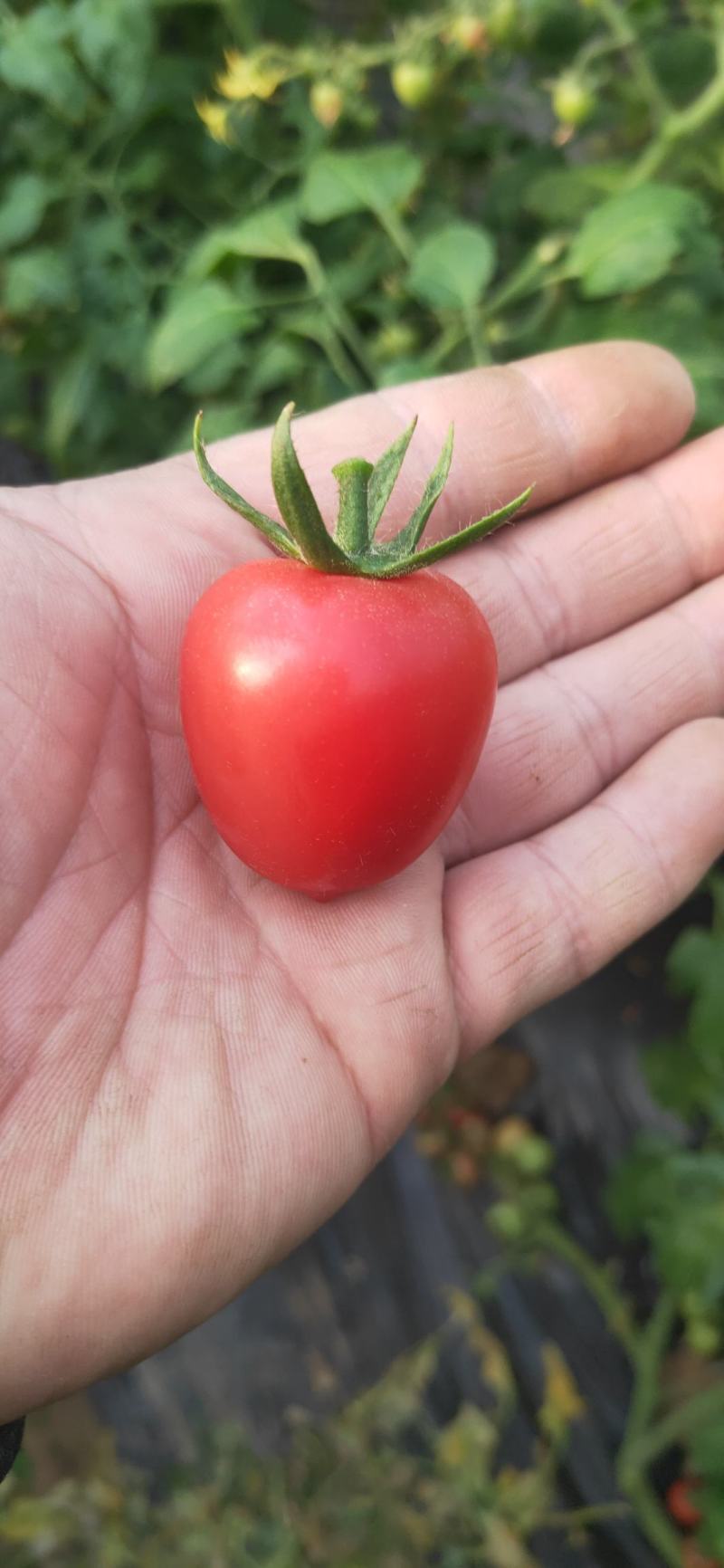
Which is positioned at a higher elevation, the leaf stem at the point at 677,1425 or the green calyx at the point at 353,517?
the green calyx at the point at 353,517

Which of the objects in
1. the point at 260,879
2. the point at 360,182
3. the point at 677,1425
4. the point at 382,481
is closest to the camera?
the point at 382,481

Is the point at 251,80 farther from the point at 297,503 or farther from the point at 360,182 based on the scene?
the point at 297,503

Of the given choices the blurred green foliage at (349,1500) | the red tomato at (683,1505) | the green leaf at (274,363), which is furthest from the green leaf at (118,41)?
the red tomato at (683,1505)

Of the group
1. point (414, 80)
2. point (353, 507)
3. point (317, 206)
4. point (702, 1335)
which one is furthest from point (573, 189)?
point (702, 1335)

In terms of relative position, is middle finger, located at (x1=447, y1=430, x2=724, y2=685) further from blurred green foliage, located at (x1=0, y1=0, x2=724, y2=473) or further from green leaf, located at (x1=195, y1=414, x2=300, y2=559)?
green leaf, located at (x1=195, y1=414, x2=300, y2=559)

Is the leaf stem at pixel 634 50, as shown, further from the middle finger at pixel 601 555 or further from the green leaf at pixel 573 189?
the middle finger at pixel 601 555

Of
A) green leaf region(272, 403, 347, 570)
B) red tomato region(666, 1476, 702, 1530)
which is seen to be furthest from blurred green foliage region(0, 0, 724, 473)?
red tomato region(666, 1476, 702, 1530)
